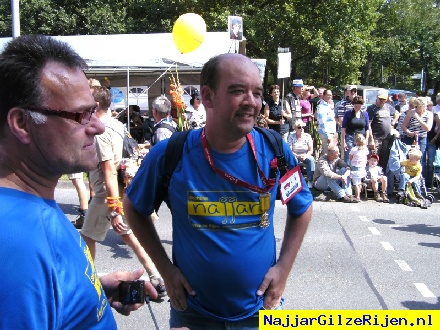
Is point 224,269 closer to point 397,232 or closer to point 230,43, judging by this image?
point 397,232

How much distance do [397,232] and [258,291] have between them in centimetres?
566

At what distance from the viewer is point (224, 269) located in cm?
226

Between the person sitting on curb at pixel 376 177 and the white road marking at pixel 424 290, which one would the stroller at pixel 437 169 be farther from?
the white road marking at pixel 424 290

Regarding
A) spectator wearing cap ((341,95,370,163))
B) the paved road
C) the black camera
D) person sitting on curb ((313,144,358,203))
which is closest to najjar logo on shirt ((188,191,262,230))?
the black camera

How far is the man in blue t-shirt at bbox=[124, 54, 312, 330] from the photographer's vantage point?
2.27m

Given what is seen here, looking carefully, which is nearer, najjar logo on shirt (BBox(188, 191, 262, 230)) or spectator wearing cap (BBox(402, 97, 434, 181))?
najjar logo on shirt (BBox(188, 191, 262, 230))

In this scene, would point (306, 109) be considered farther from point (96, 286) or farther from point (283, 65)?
point (96, 286)

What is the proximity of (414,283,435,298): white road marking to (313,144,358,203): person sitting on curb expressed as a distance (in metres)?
4.24

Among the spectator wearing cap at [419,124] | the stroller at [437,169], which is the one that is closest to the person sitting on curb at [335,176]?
the spectator wearing cap at [419,124]

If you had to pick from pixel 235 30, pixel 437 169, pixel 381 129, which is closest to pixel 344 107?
pixel 381 129

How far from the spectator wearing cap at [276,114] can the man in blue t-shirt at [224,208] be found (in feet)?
28.7

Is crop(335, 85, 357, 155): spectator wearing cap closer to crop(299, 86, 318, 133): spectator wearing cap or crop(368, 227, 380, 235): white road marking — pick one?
crop(299, 86, 318, 133): spectator wearing cap

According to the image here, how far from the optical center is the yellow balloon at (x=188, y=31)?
36.1 ft

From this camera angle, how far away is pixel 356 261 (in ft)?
19.8
